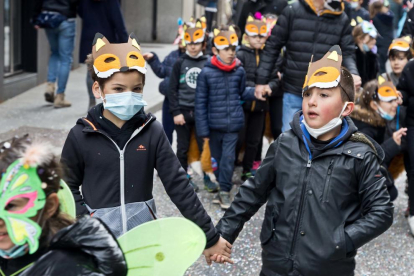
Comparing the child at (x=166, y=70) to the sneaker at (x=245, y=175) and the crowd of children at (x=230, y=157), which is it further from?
the sneaker at (x=245, y=175)

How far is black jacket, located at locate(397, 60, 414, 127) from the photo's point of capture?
598cm

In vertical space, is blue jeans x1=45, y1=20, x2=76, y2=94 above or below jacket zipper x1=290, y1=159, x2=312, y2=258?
below

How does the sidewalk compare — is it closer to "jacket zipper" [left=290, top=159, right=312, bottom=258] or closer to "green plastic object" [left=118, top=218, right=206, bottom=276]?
"jacket zipper" [left=290, top=159, right=312, bottom=258]

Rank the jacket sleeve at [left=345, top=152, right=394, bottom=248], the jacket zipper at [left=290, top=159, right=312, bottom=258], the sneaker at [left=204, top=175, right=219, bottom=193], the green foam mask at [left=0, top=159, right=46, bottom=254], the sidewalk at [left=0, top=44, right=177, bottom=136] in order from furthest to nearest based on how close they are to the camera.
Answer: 1. the sidewalk at [left=0, top=44, right=177, bottom=136]
2. the sneaker at [left=204, top=175, right=219, bottom=193]
3. the jacket zipper at [left=290, top=159, right=312, bottom=258]
4. the jacket sleeve at [left=345, top=152, right=394, bottom=248]
5. the green foam mask at [left=0, top=159, right=46, bottom=254]

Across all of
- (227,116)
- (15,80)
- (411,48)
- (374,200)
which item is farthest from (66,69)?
(374,200)

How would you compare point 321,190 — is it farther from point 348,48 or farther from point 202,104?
point 348,48

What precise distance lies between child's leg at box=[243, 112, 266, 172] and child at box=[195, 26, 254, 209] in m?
0.73

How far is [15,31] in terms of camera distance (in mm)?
10773

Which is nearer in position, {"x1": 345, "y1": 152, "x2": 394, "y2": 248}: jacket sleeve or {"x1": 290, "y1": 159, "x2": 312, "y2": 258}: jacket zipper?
{"x1": 345, "y1": 152, "x2": 394, "y2": 248}: jacket sleeve

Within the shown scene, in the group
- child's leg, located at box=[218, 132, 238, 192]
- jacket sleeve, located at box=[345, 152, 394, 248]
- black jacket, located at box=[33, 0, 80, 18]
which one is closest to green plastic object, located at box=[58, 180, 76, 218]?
jacket sleeve, located at box=[345, 152, 394, 248]

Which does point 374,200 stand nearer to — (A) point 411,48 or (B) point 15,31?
(A) point 411,48

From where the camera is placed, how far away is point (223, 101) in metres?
6.46

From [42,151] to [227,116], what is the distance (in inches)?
174

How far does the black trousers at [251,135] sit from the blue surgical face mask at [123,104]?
3874 mm
